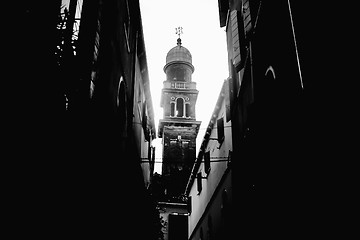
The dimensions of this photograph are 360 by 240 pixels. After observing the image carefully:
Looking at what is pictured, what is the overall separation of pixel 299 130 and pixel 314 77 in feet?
3.57

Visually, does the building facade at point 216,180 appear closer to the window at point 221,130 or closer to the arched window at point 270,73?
the window at point 221,130

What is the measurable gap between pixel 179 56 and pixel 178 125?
9973 millimetres

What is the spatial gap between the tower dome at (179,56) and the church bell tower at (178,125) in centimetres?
12

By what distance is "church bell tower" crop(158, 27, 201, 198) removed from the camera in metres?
38.1

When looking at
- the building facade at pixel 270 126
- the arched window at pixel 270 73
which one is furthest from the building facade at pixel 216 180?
the arched window at pixel 270 73

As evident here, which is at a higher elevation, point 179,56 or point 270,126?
point 179,56

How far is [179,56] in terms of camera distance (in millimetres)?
44906

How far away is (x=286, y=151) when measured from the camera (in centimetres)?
707

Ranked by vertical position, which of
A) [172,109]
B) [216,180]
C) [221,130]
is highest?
[172,109]

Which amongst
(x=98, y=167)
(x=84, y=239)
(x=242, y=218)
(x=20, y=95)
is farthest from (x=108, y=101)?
(x=242, y=218)

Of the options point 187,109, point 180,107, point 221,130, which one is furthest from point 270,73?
point 180,107

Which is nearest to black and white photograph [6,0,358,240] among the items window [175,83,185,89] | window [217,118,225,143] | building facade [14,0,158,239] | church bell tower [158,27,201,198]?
building facade [14,0,158,239]

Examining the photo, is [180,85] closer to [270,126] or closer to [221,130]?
[221,130]

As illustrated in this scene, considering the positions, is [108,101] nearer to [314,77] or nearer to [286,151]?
[286,151]
